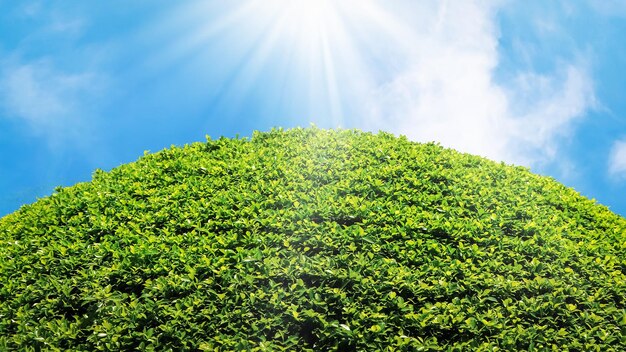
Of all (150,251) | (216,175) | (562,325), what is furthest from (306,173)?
(562,325)

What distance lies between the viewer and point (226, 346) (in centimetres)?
481

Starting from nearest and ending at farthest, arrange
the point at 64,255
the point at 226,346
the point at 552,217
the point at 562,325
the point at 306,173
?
1. the point at 226,346
2. the point at 562,325
3. the point at 64,255
4. the point at 552,217
5. the point at 306,173

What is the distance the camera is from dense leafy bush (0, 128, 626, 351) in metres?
5.02

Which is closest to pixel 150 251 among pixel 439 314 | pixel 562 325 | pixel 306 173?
pixel 306 173

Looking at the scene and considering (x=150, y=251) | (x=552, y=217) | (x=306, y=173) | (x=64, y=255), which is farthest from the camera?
(x=306, y=173)

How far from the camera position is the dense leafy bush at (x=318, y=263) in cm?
502

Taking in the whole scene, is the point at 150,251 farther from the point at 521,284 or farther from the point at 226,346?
the point at 521,284

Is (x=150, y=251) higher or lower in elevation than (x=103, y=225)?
lower

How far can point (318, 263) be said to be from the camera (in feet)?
17.7

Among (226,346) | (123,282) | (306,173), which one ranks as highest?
(306,173)

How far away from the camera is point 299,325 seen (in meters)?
4.99

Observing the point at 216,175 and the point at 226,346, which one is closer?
the point at 226,346

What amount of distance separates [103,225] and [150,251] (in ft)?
3.84

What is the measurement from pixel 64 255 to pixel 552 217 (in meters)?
6.30
